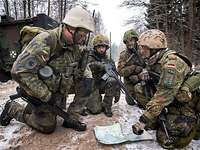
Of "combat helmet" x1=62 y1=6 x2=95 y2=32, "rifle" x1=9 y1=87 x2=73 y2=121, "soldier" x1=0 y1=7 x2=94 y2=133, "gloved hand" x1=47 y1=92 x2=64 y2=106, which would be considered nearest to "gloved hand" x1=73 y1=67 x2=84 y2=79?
"soldier" x1=0 y1=7 x2=94 y2=133

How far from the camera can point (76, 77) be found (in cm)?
445

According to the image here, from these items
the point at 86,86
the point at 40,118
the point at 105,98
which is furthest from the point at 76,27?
the point at 105,98

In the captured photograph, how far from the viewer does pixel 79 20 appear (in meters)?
4.05

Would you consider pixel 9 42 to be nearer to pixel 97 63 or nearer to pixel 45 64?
pixel 97 63

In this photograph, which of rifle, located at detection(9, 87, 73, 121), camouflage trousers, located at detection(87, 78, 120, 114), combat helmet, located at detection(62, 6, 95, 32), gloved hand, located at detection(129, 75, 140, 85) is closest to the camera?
combat helmet, located at detection(62, 6, 95, 32)

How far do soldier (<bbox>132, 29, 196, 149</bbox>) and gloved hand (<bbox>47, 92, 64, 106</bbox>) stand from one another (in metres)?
1.05

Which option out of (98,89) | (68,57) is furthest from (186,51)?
(68,57)

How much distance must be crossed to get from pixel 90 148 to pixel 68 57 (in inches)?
44.8

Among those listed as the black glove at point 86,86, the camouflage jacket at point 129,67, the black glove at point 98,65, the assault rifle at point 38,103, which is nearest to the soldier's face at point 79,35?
the black glove at point 86,86

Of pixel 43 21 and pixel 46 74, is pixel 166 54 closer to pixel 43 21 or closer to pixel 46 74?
pixel 46 74

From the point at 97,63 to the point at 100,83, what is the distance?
325mm

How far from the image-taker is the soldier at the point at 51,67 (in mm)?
3924

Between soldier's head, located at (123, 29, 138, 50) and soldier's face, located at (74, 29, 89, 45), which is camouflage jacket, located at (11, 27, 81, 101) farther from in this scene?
soldier's head, located at (123, 29, 138, 50)

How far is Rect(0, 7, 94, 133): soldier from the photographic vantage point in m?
3.92
